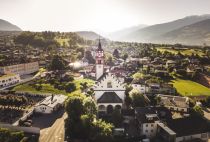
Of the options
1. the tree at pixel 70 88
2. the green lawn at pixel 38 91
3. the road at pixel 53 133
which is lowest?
the road at pixel 53 133

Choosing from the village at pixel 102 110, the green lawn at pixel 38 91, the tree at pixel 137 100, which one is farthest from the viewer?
the green lawn at pixel 38 91

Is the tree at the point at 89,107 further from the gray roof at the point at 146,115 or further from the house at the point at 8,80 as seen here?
the house at the point at 8,80

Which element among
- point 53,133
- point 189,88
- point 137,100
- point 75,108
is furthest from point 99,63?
point 189,88

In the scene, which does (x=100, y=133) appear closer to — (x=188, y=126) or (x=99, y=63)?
(x=188, y=126)

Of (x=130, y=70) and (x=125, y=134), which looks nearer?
(x=125, y=134)

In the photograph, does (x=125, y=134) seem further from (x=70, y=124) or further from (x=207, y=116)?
(x=207, y=116)

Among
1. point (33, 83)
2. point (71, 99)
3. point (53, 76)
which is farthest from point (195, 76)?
point (71, 99)

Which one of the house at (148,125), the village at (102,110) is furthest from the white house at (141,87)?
the house at (148,125)
